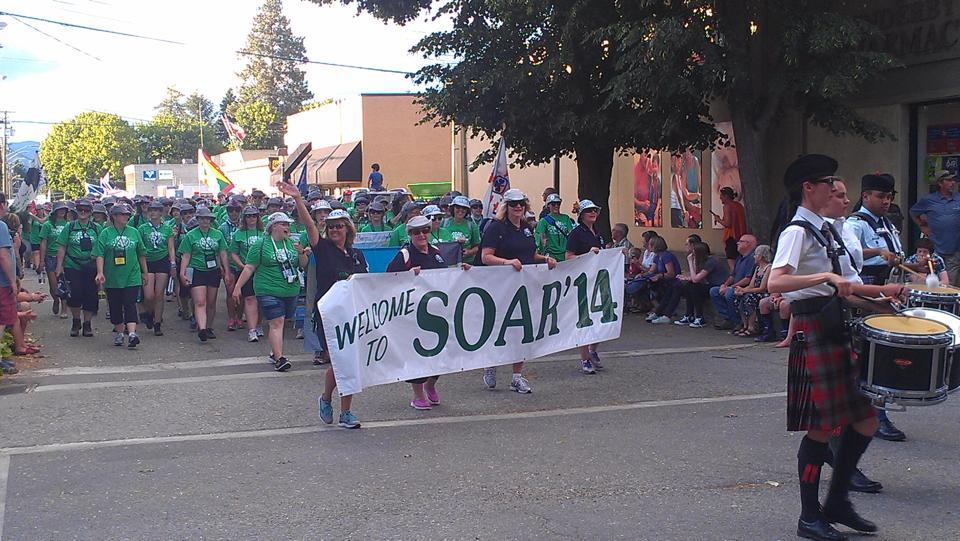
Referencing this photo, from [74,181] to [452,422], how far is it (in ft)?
310

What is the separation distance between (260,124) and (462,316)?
8719cm

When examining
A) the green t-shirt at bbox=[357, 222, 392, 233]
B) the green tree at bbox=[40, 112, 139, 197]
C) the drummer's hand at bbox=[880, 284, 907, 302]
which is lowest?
the drummer's hand at bbox=[880, 284, 907, 302]

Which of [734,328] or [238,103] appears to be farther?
[238,103]

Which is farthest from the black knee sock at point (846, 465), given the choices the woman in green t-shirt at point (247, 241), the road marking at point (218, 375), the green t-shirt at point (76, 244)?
the green t-shirt at point (76, 244)

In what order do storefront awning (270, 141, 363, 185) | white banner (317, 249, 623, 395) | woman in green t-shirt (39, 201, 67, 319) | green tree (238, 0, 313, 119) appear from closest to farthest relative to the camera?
1. white banner (317, 249, 623, 395)
2. woman in green t-shirt (39, 201, 67, 319)
3. storefront awning (270, 141, 363, 185)
4. green tree (238, 0, 313, 119)

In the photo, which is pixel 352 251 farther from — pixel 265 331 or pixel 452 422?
pixel 265 331

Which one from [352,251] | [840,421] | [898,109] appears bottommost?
[840,421]

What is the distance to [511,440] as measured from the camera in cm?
732

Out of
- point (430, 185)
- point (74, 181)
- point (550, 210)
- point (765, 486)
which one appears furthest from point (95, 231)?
point (74, 181)

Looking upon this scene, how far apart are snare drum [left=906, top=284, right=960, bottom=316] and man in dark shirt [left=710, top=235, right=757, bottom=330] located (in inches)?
289

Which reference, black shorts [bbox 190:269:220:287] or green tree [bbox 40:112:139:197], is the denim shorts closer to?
black shorts [bbox 190:269:220:287]

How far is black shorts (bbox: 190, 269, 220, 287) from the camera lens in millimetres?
13297

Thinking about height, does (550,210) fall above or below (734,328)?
above

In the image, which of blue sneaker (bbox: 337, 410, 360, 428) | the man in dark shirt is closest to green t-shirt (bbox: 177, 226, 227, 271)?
blue sneaker (bbox: 337, 410, 360, 428)
